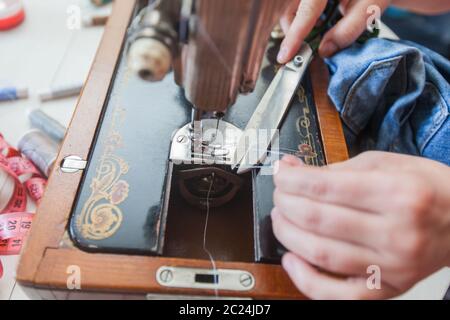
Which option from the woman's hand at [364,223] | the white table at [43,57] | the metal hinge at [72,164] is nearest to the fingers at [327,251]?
the woman's hand at [364,223]

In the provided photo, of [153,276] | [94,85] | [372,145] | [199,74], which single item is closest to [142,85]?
[94,85]

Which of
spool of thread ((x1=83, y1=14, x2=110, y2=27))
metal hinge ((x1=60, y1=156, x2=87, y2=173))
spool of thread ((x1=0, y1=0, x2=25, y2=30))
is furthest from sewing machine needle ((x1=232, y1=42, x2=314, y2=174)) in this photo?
spool of thread ((x1=0, y1=0, x2=25, y2=30))

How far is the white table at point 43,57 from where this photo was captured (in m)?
0.98

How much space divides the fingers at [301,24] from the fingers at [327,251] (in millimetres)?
390

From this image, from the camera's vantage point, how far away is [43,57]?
1094 millimetres

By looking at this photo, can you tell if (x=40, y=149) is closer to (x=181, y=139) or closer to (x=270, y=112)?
(x=181, y=139)

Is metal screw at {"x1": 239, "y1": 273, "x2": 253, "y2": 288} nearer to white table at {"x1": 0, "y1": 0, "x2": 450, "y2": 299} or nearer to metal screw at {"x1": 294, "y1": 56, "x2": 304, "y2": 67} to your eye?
metal screw at {"x1": 294, "y1": 56, "x2": 304, "y2": 67}

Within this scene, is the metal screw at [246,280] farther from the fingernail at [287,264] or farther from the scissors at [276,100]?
the scissors at [276,100]

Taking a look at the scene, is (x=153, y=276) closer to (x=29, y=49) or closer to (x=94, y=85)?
(x=94, y=85)

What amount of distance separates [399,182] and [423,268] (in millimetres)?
107

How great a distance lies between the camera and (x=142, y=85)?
77 centimetres

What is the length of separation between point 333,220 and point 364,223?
0.04m

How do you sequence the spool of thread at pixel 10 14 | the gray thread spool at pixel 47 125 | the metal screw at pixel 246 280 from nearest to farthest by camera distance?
the metal screw at pixel 246 280
the gray thread spool at pixel 47 125
the spool of thread at pixel 10 14

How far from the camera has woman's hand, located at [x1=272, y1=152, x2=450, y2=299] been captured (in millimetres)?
463
